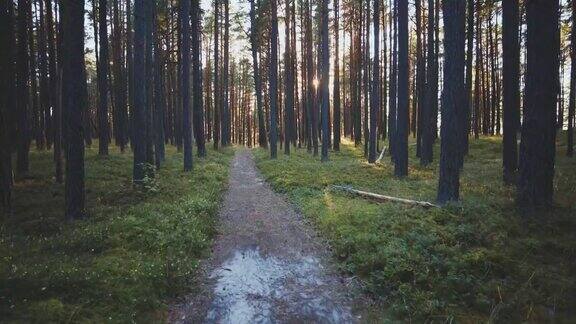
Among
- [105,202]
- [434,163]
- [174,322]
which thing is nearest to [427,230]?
[174,322]

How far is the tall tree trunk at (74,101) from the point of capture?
9.16m

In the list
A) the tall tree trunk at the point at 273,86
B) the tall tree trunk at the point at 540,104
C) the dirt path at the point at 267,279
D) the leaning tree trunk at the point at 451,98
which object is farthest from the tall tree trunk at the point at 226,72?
the tall tree trunk at the point at 540,104

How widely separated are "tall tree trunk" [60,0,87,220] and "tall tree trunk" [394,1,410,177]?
1256 cm

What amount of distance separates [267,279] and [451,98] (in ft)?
24.3

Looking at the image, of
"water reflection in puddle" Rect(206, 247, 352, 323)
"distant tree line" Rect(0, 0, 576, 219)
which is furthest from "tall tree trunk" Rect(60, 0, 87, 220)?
"water reflection in puddle" Rect(206, 247, 352, 323)

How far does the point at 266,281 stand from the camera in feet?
23.8

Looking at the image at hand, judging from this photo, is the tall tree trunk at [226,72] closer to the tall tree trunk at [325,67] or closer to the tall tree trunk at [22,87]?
the tall tree trunk at [325,67]

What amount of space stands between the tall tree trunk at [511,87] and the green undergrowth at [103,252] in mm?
10835

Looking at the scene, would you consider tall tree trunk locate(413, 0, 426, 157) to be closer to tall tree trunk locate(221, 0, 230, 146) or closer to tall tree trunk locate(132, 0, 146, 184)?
tall tree trunk locate(221, 0, 230, 146)

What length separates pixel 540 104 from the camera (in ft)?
27.9

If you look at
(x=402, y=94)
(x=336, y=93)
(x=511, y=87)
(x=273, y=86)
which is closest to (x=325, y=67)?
(x=273, y=86)

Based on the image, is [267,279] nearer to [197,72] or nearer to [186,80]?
[186,80]

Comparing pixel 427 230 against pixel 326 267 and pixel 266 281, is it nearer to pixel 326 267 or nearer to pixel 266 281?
pixel 326 267

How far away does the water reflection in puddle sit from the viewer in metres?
5.95
